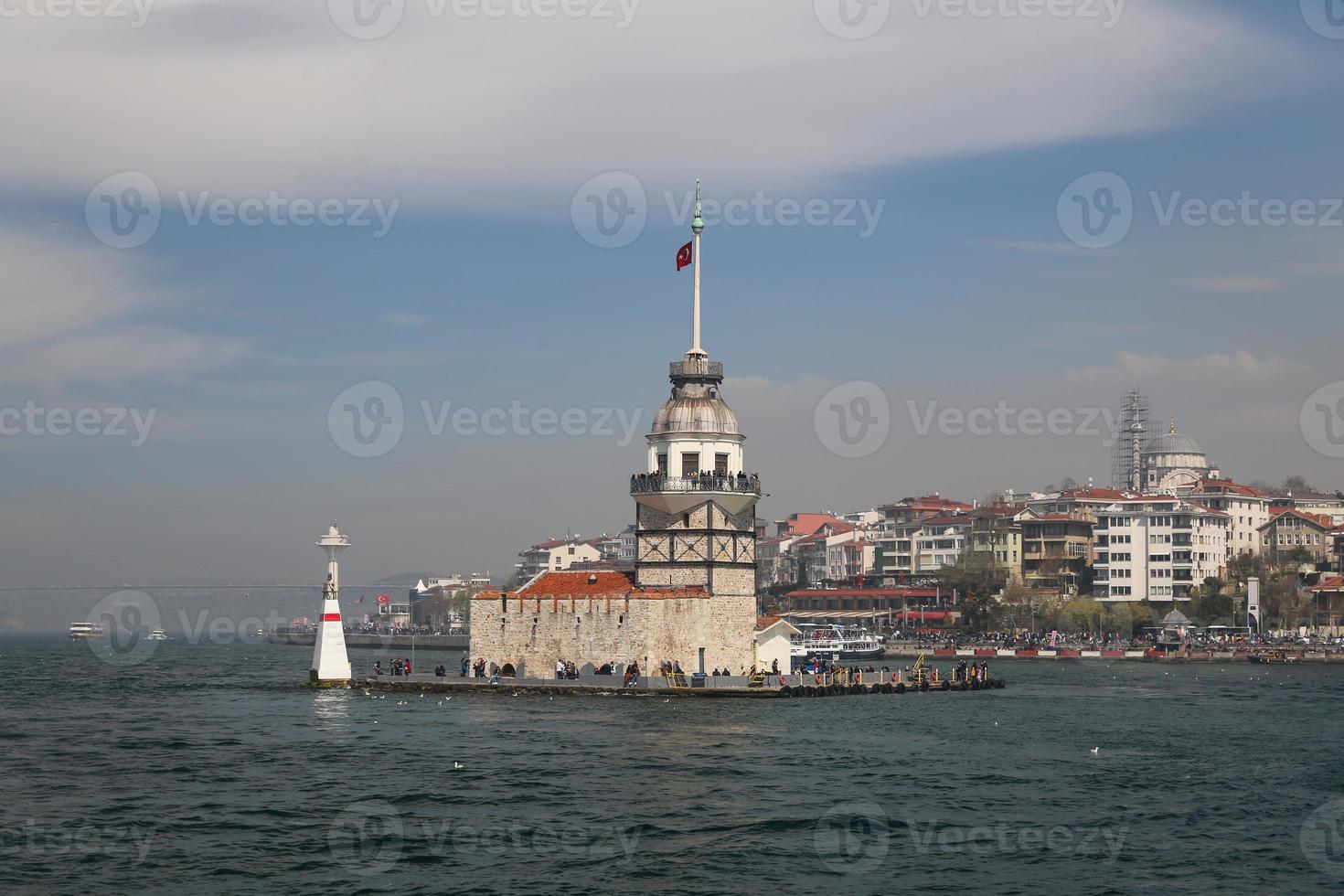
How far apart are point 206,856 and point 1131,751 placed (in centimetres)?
2711

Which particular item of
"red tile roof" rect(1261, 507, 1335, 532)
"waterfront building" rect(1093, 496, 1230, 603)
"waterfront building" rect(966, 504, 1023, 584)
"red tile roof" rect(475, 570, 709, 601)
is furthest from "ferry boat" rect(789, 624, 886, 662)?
"red tile roof" rect(475, 570, 709, 601)

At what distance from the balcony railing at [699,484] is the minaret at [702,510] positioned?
0.04 m

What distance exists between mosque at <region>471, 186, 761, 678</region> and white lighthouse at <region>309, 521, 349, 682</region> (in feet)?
19.9

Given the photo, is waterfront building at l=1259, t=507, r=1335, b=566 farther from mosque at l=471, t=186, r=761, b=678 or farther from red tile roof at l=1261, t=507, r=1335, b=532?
mosque at l=471, t=186, r=761, b=678

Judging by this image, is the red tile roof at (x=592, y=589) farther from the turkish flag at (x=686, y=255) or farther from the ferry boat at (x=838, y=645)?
the ferry boat at (x=838, y=645)

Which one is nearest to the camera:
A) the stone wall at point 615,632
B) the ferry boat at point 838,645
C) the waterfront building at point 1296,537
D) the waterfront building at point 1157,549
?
the stone wall at point 615,632

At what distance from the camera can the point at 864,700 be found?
61.7 metres

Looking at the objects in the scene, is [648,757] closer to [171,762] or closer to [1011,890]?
[171,762]

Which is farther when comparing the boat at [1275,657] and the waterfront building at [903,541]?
the waterfront building at [903,541]

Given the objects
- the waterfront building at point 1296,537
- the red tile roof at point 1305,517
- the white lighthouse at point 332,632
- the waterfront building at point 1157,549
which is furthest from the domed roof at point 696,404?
the red tile roof at point 1305,517

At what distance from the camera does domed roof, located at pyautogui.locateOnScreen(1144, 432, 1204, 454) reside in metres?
190

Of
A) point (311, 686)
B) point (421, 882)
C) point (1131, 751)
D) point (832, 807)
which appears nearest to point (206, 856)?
point (421, 882)

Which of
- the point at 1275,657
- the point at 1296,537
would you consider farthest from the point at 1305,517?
the point at 1275,657

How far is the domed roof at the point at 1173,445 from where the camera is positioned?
190 metres
